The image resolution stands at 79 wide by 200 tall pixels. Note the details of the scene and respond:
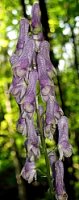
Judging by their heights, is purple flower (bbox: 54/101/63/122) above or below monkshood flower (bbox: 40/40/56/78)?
below

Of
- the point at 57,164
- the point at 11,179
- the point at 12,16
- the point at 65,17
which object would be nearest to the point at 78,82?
the point at 65,17

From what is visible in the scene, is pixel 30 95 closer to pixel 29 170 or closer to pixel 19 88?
pixel 19 88

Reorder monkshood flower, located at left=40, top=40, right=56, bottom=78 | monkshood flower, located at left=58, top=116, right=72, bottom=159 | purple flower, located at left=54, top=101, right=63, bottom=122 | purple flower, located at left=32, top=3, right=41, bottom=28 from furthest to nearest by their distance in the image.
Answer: monkshood flower, located at left=58, top=116, right=72, bottom=159 < purple flower, located at left=54, top=101, right=63, bottom=122 < monkshood flower, located at left=40, top=40, right=56, bottom=78 < purple flower, located at left=32, top=3, right=41, bottom=28

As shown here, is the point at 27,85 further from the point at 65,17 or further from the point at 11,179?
the point at 11,179

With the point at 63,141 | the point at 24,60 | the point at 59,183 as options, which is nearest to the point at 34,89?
the point at 24,60

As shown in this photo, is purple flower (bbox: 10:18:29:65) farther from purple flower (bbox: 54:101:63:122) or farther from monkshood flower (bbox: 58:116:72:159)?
monkshood flower (bbox: 58:116:72:159)

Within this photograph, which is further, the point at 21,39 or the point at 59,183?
the point at 59,183

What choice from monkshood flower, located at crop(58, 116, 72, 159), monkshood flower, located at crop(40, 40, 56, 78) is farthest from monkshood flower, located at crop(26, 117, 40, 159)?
monkshood flower, located at crop(40, 40, 56, 78)

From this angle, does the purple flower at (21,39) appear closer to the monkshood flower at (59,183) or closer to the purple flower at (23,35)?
the purple flower at (23,35)
